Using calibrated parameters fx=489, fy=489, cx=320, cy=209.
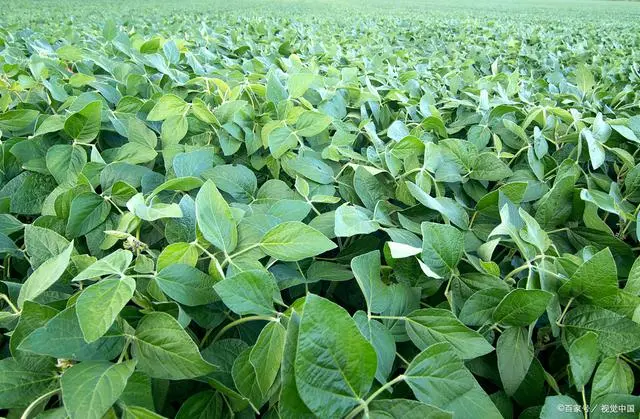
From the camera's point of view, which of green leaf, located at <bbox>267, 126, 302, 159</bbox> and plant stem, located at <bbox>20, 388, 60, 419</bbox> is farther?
green leaf, located at <bbox>267, 126, 302, 159</bbox>

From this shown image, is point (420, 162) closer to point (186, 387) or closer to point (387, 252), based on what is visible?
point (387, 252)

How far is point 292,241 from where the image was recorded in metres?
0.64

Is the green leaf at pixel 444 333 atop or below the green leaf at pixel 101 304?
below

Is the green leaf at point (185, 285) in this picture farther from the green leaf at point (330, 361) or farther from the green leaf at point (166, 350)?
the green leaf at point (330, 361)

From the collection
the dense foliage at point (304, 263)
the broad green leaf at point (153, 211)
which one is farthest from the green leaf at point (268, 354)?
the broad green leaf at point (153, 211)

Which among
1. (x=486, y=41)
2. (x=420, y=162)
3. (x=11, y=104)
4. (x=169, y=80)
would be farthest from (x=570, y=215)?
(x=486, y=41)

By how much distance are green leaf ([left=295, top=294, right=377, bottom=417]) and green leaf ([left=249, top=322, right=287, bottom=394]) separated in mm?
90

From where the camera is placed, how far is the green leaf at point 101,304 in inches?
19.4

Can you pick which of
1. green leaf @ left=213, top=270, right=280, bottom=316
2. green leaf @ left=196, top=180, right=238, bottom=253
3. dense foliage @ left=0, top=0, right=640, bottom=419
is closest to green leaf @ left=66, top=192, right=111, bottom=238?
dense foliage @ left=0, top=0, right=640, bottom=419

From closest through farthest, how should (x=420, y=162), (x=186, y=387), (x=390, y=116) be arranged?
(x=186, y=387) < (x=420, y=162) < (x=390, y=116)

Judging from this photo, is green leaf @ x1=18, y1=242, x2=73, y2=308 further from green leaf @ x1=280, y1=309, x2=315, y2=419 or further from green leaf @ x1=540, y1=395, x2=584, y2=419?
green leaf @ x1=540, y1=395, x2=584, y2=419

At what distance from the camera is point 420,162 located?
38.2 inches

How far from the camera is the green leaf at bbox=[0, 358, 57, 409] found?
532 millimetres

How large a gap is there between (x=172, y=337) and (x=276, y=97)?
719 mm
